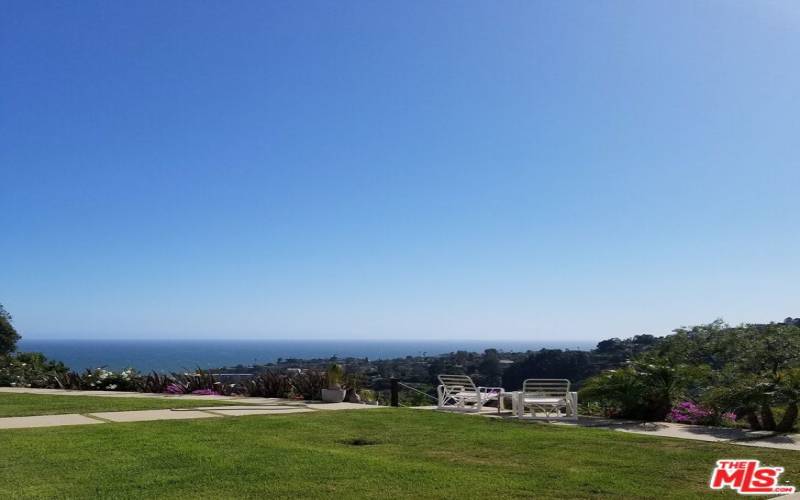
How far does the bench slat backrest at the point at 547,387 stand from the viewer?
13.3 m

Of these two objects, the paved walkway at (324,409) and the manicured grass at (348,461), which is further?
the paved walkway at (324,409)

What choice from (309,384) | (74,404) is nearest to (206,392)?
(309,384)

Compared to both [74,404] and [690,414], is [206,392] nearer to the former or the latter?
[74,404]

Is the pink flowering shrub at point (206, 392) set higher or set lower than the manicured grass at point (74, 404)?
lower

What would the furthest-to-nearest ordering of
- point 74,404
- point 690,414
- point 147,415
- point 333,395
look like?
1. point 333,395
2. point 74,404
3. point 690,414
4. point 147,415

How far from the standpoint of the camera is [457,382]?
15.0m

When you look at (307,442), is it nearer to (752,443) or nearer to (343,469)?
(343,469)

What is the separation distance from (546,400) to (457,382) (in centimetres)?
278

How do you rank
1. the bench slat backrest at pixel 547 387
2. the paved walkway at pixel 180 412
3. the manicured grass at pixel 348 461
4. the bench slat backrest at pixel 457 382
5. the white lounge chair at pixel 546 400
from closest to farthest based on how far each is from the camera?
1. the manicured grass at pixel 348 461
2. the paved walkway at pixel 180 412
3. the white lounge chair at pixel 546 400
4. the bench slat backrest at pixel 547 387
5. the bench slat backrest at pixel 457 382

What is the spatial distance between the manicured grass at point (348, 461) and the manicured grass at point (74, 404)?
8.84 ft

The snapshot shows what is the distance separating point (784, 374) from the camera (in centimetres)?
1097

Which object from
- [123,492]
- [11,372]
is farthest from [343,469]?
[11,372]

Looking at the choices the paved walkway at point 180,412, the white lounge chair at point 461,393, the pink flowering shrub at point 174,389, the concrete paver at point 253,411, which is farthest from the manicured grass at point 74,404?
the white lounge chair at point 461,393

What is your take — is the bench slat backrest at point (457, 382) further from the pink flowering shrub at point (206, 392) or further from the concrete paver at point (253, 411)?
the pink flowering shrub at point (206, 392)
